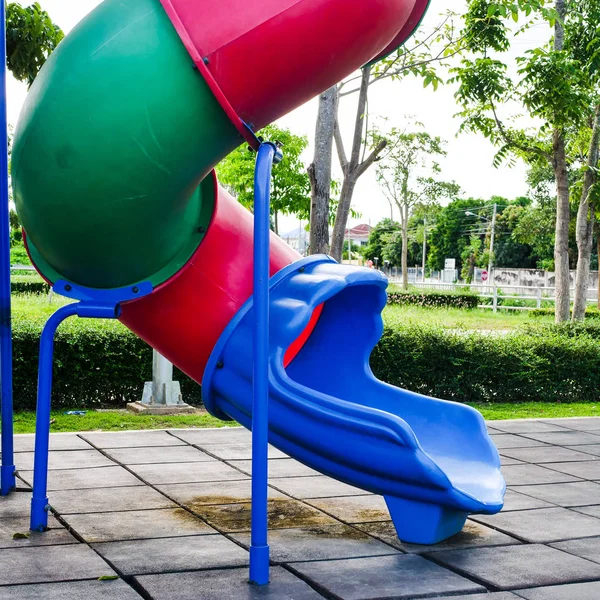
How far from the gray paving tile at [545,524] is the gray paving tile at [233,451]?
1866mm

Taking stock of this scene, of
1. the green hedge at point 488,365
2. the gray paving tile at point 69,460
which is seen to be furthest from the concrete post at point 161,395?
the green hedge at point 488,365

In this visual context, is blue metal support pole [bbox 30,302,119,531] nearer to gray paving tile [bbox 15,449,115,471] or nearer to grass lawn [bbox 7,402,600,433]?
gray paving tile [bbox 15,449,115,471]

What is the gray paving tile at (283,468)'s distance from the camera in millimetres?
5703

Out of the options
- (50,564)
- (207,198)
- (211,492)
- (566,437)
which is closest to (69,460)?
(211,492)

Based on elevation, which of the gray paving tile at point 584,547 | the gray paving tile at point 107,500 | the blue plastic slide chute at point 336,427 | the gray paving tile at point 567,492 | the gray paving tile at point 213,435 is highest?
the blue plastic slide chute at point 336,427

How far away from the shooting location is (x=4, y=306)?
4805 mm

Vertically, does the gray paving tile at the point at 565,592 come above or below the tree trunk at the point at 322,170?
below

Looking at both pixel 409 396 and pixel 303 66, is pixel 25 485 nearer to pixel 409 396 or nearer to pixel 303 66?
pixel 409 396

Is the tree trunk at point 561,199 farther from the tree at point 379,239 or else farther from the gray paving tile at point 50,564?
the tree at point 379,239

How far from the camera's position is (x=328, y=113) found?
854cm

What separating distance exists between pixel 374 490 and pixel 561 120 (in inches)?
320

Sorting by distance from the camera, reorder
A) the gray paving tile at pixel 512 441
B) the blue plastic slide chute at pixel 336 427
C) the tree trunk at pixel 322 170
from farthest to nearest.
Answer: the tree trunk at pixel 322 170, the gray paving tile at pixel 512 441, the blue plastic slide chute at pixel 336 427

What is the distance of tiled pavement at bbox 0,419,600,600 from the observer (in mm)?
3578

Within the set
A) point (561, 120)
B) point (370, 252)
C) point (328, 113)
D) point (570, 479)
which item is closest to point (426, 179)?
point (561, 120)
